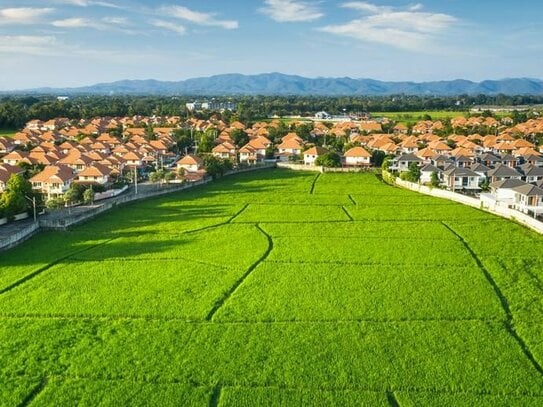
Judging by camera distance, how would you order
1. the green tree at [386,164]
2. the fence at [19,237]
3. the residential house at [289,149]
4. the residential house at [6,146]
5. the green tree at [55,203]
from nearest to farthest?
the fence at [19,237] < the green tree at [55,203] < the green tree at [386,164] < the residential house at [6,146] < the residential house at [289,149]

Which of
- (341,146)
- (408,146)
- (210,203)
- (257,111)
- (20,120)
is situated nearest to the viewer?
(210,203)

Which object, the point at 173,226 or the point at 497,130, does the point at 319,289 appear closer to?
the point at 173,226

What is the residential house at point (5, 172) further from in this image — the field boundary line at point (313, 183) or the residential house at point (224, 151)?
the field boundary line at point (313, 183)

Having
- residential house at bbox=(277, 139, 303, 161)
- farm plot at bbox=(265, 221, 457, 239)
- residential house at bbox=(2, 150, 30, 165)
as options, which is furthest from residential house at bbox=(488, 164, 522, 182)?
residential house at bbox=(2, 150, 30, 165)

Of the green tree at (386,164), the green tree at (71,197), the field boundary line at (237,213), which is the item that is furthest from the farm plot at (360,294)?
the green tree at (386,164)

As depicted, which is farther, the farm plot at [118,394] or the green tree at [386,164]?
the green tree at [386,164]

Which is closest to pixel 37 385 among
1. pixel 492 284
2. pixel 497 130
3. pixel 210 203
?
pixel 492 284

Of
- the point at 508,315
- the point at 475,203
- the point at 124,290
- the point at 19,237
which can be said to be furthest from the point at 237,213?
the point at 508,315

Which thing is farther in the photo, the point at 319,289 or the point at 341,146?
the point at 341,146

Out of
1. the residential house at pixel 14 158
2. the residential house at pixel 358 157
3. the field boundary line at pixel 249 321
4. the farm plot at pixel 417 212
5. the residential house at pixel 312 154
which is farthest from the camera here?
the residential house at pixel 312 154
